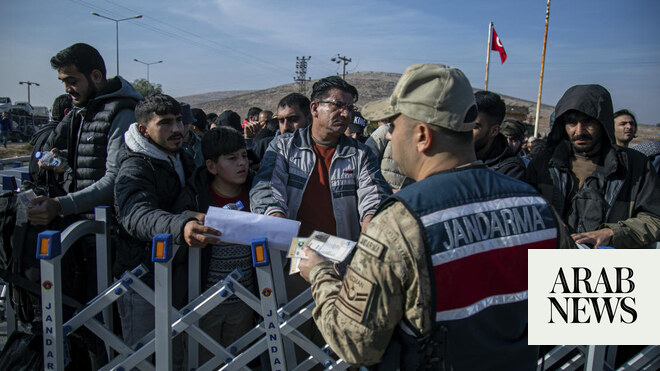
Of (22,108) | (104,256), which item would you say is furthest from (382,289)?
(22,108)

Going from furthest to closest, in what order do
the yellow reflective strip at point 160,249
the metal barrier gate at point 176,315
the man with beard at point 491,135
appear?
the man with beard at point 491,135 → the metal barrier gate at point 176,315 → the yellow reflective strip at point 160,249

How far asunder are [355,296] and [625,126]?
551 centimetres

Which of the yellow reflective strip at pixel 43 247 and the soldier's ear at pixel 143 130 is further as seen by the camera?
the soldier's ear at pixel 143 130

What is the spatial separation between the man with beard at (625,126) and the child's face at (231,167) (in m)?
4.76

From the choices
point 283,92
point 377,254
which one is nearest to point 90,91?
point 377,254

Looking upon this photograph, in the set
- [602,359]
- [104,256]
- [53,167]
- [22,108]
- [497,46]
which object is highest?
[497,46]

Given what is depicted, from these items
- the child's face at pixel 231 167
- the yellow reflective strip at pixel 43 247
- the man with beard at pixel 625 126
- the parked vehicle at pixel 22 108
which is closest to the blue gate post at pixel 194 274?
the child's face at pixel 231 167

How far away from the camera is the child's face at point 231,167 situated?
302 centimetres

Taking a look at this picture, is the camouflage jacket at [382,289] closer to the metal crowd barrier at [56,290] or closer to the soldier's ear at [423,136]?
the soldier's ear at [423,136]

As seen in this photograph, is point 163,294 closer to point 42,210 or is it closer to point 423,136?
point 42,210

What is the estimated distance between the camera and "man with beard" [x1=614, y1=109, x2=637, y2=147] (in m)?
5.36

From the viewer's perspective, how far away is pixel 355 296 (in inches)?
54.5

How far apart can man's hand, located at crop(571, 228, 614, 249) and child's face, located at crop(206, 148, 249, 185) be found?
2.18 metres

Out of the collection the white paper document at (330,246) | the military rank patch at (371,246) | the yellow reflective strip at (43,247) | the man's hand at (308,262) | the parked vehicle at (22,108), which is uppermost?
the parked vehicle at (22,108)
